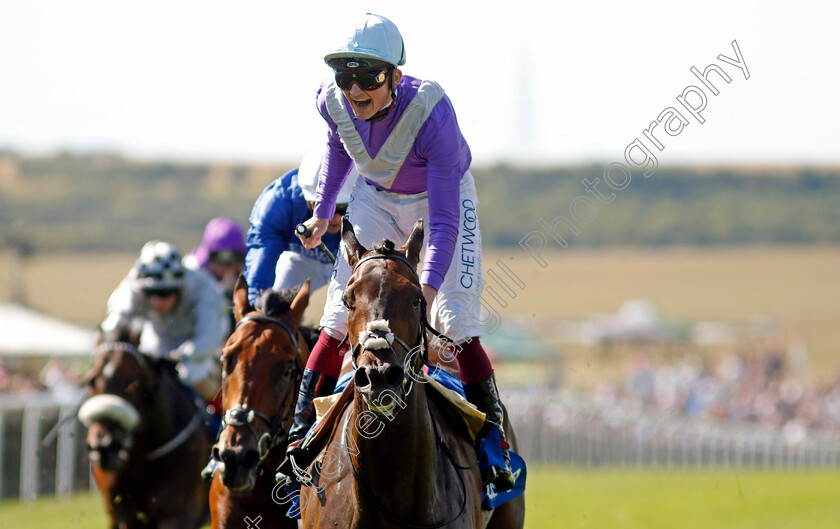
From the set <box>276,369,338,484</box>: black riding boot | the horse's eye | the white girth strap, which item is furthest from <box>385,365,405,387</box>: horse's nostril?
the horse's eye

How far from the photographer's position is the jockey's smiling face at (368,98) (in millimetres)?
4898

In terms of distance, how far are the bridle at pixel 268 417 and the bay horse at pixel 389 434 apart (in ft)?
1.65

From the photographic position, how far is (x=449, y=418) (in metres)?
5.14

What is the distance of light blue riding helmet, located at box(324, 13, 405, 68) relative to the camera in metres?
4.81

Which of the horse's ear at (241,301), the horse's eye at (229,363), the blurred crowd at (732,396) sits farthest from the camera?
the blurred crowd at (732,396)

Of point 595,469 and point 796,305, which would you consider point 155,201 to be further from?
point 595,469

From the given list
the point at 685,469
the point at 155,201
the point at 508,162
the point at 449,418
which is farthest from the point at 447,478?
the point at 508,162

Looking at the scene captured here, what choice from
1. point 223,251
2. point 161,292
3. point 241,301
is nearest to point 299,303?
point 241,301

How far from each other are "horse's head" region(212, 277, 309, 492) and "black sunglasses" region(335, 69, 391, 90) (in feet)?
4.71

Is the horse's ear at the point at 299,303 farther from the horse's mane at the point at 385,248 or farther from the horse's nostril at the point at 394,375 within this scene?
the horse's nostril at the point at 394,375

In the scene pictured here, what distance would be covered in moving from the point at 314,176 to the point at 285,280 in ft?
2.17

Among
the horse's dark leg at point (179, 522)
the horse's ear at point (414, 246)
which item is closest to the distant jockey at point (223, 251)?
the horse's dark leg at point (179, 522)

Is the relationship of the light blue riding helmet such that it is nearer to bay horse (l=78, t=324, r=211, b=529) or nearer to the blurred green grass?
bay horse (l=78, t=324, r=211, b=529)

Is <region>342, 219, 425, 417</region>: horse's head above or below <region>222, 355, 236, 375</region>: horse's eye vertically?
above
